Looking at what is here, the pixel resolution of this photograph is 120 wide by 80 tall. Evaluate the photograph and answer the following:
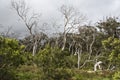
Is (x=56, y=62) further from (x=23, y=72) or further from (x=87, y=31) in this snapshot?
(x=87, y=31)

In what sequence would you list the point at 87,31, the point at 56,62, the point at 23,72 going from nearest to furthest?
the point at 56,62 → the point at 23,72 → the point at 87,31

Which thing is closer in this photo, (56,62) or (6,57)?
(6,57)

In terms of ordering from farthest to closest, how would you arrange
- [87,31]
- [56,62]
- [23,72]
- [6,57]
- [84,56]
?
[87,31]
[84,56]
[23,72]
[56,62]
[6,57]

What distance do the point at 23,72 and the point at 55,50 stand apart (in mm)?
3756

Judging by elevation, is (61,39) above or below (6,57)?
above

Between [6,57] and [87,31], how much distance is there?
3820cm

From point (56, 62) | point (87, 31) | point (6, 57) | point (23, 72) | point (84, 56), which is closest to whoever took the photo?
point (6, 57)

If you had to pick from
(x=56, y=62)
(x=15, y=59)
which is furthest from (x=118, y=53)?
(x=15, y=59)

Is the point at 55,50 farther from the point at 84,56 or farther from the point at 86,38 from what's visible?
the point at 86,38

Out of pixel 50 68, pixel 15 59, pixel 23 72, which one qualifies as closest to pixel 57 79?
pixel 50 68

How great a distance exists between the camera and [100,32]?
54.9m

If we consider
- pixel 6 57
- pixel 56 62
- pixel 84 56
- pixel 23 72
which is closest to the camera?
pixel 6 57

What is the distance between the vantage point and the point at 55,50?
23422mm

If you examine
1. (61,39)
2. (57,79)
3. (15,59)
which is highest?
(61,39)
